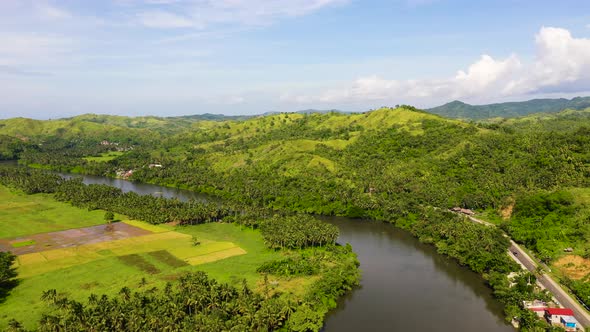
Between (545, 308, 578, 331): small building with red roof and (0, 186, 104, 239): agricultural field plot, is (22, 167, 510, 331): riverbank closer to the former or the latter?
(545, 308, 578, 331): small building with red roof

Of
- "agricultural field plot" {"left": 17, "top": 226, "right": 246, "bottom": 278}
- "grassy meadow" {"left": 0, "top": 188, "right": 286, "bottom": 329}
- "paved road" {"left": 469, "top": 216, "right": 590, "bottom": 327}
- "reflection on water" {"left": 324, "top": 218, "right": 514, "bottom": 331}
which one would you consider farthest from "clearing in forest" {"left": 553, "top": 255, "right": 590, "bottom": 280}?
"agricultural field plot" {"left": 17, "top": 226, "right": 246, "bottom": 278}

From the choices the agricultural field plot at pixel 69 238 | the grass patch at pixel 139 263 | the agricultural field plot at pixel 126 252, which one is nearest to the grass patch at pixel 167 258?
the agricultural field plot at pixel 126 252

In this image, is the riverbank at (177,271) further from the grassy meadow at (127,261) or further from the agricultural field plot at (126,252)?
the grassy meadow at (127,261)

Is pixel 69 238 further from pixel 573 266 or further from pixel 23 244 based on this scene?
pixel 573 266

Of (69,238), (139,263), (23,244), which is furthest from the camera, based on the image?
(69,238)

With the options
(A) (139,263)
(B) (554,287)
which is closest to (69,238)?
(A) (139,263)

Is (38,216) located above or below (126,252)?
above
